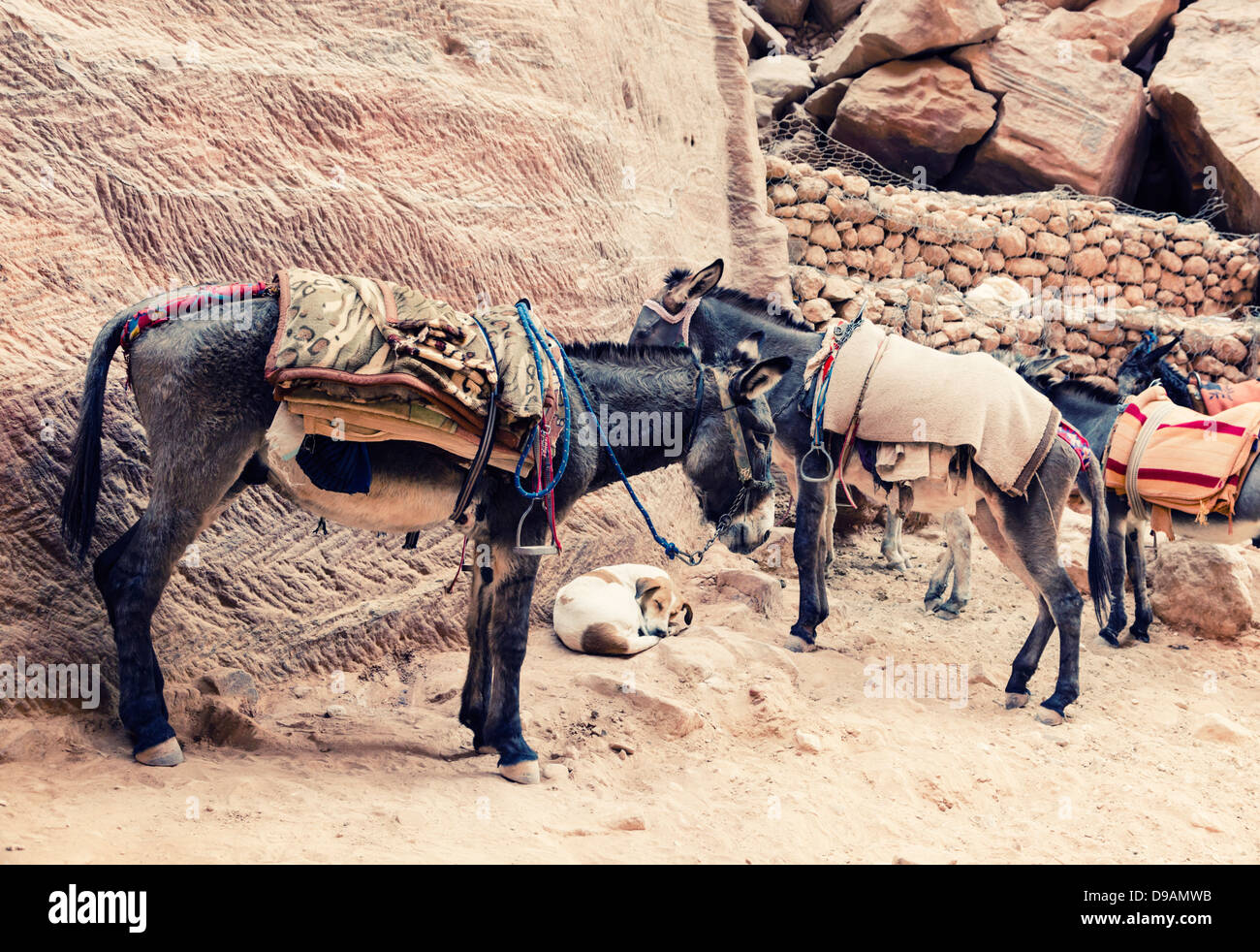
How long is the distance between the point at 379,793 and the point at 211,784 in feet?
1.76

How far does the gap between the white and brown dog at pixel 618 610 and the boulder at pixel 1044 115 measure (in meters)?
8.89

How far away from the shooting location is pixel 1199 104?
11797mm

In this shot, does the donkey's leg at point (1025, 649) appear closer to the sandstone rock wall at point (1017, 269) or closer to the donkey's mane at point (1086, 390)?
the donkey's mane at point (1086, 390)

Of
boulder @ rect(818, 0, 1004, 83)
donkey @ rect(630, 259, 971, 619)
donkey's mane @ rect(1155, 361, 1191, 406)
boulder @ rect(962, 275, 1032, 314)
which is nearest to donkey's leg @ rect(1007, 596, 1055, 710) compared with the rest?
donkey @ rect(630, 259, 971, 619)

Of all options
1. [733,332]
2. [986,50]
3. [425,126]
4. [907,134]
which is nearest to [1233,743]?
[733,332]

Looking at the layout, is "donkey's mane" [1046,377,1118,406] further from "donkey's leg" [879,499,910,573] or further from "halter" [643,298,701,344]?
"halter" [643,298,701,344]

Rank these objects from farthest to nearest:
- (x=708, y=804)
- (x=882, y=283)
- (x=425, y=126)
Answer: (x=882, y=283) < (x=425, y=126) < (x=708, y=804)

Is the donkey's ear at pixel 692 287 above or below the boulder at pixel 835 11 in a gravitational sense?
below

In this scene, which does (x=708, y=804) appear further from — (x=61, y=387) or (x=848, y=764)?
(x=61, y=387)

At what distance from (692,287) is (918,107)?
7504 millimetres

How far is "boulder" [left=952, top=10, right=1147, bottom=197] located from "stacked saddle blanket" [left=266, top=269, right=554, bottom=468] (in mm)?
10141

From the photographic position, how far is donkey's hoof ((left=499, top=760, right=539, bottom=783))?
349 cm

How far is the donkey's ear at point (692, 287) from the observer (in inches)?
206

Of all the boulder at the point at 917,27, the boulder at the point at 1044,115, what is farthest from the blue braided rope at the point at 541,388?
the boulder at the point at 1044,115
